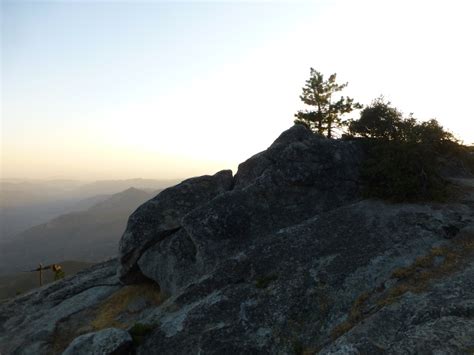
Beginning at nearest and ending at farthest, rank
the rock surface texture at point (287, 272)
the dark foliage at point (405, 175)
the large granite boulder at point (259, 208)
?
the rock surface texture at point (287, 272), the dark foliage at point (405, 175), the large granite boulder at point (259, 208)

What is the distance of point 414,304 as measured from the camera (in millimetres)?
14992

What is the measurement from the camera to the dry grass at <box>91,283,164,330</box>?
27312 millimetres

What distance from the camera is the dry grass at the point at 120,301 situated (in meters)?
27.3

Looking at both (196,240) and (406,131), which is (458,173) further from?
(196,240)

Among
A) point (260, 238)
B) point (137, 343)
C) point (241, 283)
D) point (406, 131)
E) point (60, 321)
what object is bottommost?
point (60, 321)

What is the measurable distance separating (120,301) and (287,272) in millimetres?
17085

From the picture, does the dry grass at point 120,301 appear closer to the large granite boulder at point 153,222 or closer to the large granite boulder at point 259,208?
the large granite boulder at point 153,222

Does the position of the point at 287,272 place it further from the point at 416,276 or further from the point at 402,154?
the point at 402,154

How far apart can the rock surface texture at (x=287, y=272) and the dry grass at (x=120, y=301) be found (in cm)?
18

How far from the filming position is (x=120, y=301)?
1173 inches

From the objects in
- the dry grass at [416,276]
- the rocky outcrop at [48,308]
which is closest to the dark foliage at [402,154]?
the dry grass at [416,276]

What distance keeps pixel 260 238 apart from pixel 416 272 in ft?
33.6

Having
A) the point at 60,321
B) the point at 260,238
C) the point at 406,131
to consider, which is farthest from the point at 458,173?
the point at 60,321

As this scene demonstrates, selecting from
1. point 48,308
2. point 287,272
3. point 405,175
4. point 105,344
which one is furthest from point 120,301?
point 405,175
